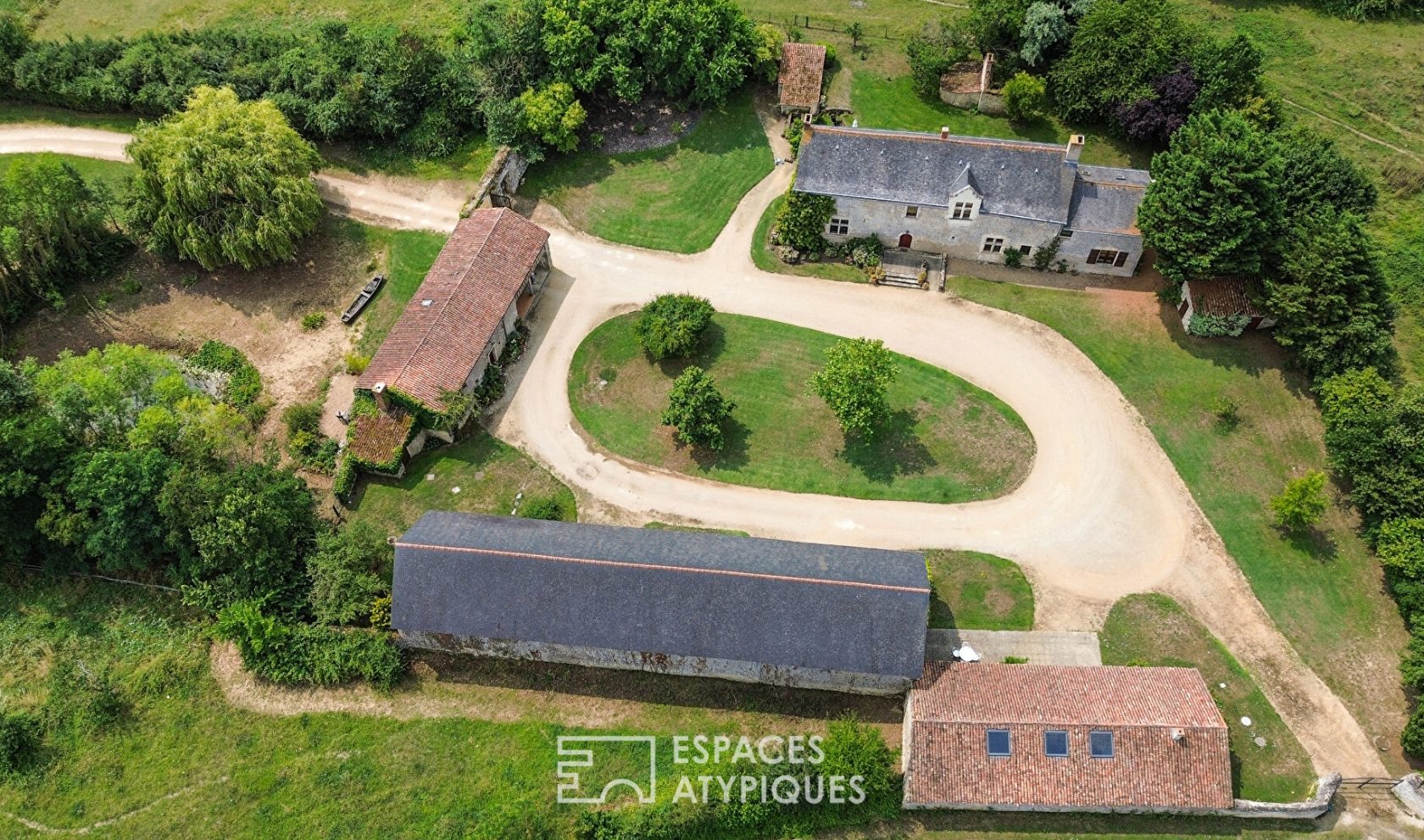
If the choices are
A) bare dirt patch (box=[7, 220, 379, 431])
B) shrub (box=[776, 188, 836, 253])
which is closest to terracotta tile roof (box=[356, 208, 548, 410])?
bare dirt patch (box=[7, 220, 379, 431])

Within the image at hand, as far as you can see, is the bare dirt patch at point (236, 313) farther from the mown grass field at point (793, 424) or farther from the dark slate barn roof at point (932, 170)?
the dark slate barn roof at point (932, 170)

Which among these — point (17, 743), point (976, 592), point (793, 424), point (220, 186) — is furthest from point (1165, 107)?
point (17, 743)

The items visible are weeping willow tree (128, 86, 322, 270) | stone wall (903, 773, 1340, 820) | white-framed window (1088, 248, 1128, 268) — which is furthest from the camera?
white-framed window (1088, 248, 1128, 268)

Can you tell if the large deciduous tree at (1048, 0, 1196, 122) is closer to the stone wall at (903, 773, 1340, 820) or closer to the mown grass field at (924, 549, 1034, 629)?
the mown grass field at (924, 549, 1034, 629)

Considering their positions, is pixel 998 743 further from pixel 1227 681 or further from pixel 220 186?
pixel 220 186

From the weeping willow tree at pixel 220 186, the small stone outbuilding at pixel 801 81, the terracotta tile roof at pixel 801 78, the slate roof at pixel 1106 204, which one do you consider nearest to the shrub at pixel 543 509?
the weeping willow tree at pixel 220 186

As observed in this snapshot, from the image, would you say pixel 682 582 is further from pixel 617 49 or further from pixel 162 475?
pixel 617 49
